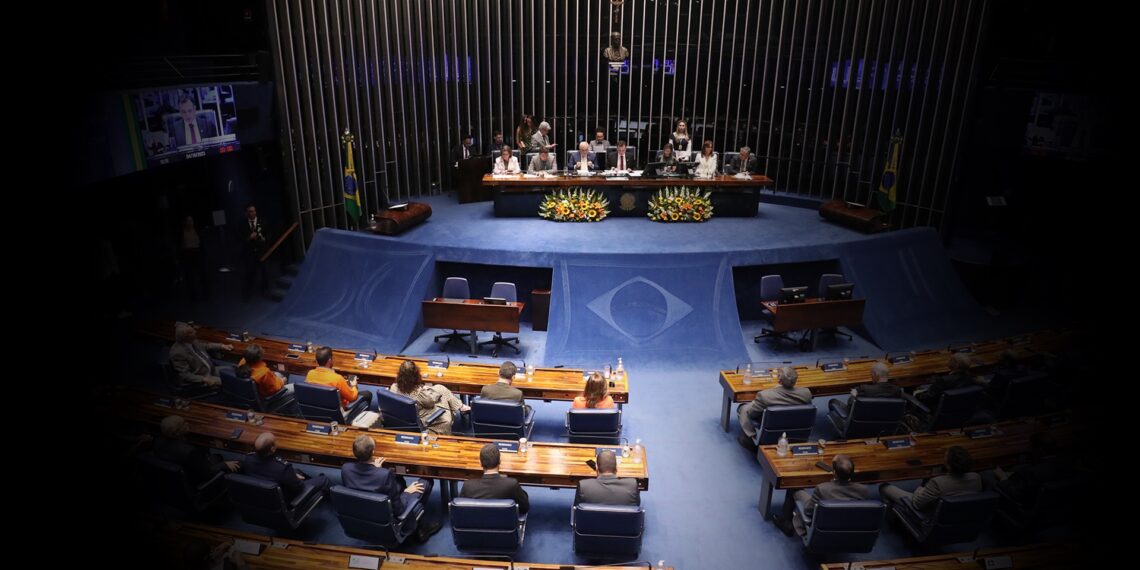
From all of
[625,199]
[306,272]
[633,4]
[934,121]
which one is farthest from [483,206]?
[934,121]

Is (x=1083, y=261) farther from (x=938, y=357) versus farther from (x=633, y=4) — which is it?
(x=633, y=4)

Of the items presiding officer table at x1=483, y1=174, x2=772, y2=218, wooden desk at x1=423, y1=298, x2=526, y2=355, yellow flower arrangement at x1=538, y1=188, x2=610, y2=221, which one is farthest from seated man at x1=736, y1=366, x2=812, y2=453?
presiding officer table at x1=483, y1=174, x2=772, y2=218

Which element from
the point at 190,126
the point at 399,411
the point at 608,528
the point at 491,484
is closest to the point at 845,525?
the point at 608,528

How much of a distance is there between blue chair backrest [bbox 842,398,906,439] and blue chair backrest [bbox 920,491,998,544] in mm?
1521

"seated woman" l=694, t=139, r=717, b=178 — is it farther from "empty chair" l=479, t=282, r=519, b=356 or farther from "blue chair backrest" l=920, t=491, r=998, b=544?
"blue chair backrest" l=920, t=491, r=998, b=544

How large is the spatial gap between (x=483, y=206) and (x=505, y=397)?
7836 mm

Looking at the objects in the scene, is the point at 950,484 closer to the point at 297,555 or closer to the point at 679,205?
the point at 297,555

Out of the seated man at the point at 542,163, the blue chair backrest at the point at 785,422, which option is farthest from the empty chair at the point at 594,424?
the seated man at the point at 542,163

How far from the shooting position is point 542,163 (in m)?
13.2

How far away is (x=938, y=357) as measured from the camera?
821cm

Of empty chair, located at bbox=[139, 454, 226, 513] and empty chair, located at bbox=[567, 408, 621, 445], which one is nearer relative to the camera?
empty chair, located at bbox=[139, 454, 226, 513]

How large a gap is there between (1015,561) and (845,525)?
1.18m

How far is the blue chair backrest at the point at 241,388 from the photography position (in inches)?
284

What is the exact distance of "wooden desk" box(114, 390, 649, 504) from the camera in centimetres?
581
